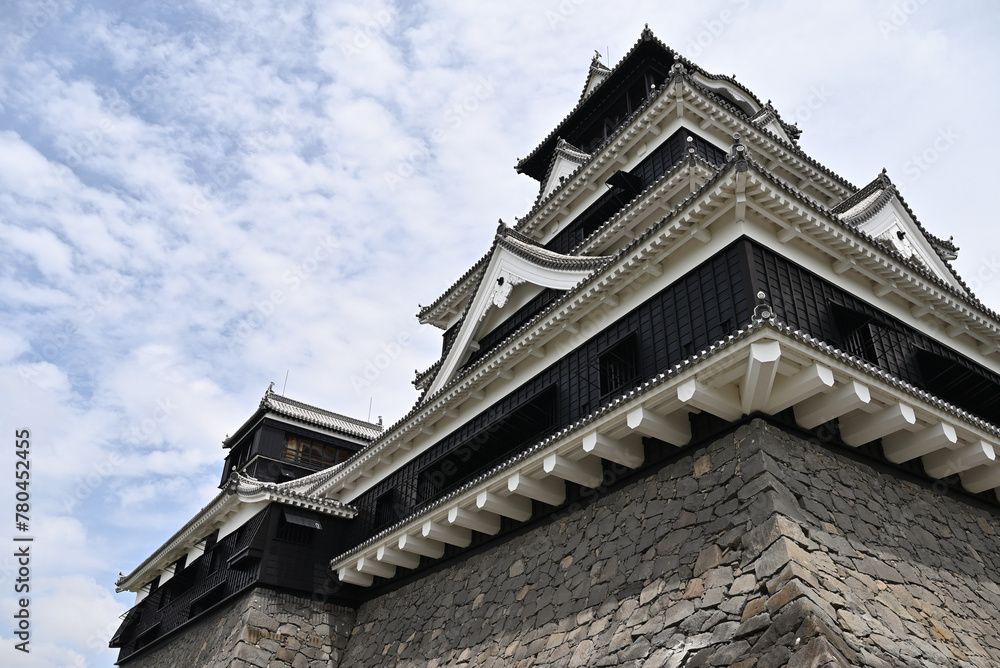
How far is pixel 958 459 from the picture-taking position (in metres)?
8.84

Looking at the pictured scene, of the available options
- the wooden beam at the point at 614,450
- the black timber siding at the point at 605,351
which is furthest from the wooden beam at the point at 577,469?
the black timber siding at the point at 605,351

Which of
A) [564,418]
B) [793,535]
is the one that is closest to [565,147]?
[564,418]

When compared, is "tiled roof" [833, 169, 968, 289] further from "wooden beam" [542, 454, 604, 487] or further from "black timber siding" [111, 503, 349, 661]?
"black timber siding" [111, 503, 349, 661]

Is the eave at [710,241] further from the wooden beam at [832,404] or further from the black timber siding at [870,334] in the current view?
the wooden beam at [832,404]

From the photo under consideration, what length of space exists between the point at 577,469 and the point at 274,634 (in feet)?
25.9

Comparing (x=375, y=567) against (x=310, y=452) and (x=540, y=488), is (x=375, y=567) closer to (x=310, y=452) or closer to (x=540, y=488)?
(x=540, y=488)

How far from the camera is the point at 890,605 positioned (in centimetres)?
701

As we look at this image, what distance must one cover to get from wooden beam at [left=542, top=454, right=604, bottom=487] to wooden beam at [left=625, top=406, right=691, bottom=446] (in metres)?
1.14

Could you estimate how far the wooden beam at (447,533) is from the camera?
1134 centimetres

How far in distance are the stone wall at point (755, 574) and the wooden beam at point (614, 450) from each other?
0.38 m

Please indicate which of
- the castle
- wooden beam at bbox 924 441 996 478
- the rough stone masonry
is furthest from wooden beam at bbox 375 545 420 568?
wooden beam at bbox 924 441 996 478

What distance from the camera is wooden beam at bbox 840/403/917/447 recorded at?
26.1ft

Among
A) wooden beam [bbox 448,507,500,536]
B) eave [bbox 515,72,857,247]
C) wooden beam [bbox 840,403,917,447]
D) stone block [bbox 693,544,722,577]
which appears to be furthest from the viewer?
eave [bbox 515,72,857,247]

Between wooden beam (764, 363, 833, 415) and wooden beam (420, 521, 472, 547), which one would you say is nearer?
wooden beam (764, 363, 833, 415)
